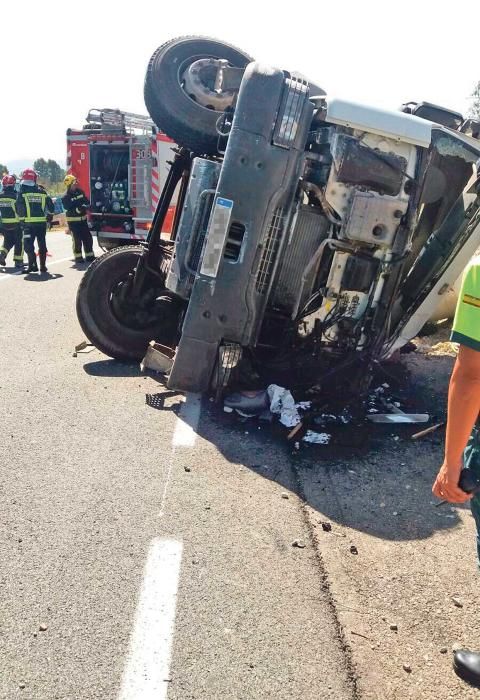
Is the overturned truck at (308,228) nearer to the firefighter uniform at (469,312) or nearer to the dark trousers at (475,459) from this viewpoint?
the dark trousers at (475,459)

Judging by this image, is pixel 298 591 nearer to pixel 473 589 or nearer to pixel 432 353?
pixel 473 589

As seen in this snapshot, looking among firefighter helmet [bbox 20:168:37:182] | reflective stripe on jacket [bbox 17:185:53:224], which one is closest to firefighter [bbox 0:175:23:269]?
reflective stripe on jacket [bbox 17:185:53:224]

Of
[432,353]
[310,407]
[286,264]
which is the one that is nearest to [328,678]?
[310,407]

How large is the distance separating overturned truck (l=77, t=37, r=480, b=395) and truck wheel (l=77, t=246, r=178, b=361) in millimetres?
1049

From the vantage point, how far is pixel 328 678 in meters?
2.13

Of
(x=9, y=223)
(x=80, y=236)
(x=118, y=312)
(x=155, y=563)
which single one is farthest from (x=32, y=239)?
(x=155, y=563)

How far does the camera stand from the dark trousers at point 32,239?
11570mm

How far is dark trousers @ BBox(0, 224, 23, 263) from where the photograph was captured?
488 inches

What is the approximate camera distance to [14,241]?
12664 millimetres

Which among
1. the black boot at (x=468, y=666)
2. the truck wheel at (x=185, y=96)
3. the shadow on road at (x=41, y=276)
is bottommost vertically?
the shadow on road at (x=41, y=276)

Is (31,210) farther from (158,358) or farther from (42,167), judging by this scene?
(42,167)

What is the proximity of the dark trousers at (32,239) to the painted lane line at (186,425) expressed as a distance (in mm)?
7706

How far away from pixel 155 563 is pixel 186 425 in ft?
5.63

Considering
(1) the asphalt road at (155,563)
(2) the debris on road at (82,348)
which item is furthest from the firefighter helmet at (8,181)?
(1) the asphalt road at (155,563)
